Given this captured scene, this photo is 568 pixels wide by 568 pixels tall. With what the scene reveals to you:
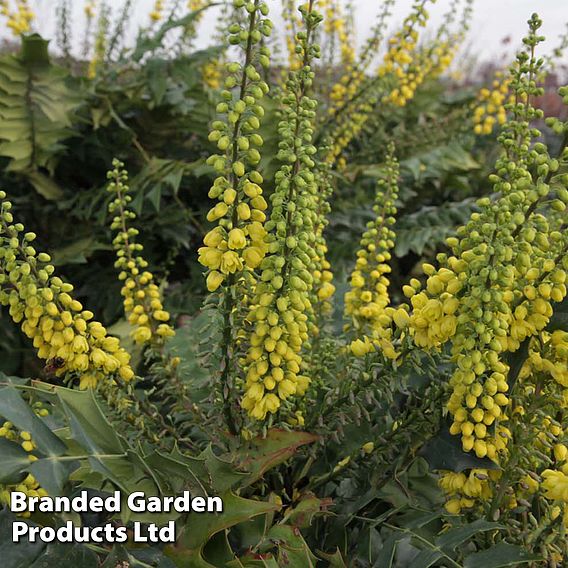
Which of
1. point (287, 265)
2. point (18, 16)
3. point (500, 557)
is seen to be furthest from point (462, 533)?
point (18, 16)

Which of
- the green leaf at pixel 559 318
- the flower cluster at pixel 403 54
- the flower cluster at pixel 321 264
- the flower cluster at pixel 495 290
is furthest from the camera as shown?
the flower cluster at pixel 403 54

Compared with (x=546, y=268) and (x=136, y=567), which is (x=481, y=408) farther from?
(x=136, y=567)

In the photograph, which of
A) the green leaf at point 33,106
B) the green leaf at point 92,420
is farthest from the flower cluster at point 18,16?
the green leaf at point 92,420

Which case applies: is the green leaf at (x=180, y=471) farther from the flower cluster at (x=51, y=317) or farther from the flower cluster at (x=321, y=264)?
the flower cluster at (x=321, y=264)

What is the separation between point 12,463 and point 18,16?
87.6 inches

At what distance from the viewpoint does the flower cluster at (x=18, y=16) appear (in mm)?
2459

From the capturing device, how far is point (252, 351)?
0.95m

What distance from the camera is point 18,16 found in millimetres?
2514

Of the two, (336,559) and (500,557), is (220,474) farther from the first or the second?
(500,557)

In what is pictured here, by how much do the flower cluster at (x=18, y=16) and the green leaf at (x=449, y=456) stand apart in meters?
2.26

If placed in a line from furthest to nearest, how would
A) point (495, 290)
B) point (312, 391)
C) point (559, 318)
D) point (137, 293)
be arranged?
point (137, 293)
point (312, 391)
point (559, 318)
point (495, 290)

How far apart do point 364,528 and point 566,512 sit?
1.05 ft

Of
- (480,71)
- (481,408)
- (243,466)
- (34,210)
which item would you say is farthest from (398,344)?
(480,71)

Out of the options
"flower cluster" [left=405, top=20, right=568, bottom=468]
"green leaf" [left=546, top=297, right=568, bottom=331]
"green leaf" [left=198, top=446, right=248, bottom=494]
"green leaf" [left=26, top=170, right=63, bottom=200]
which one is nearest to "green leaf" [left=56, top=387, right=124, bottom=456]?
"green leaf" [left=198, top=446, right=248, bottom=494]
